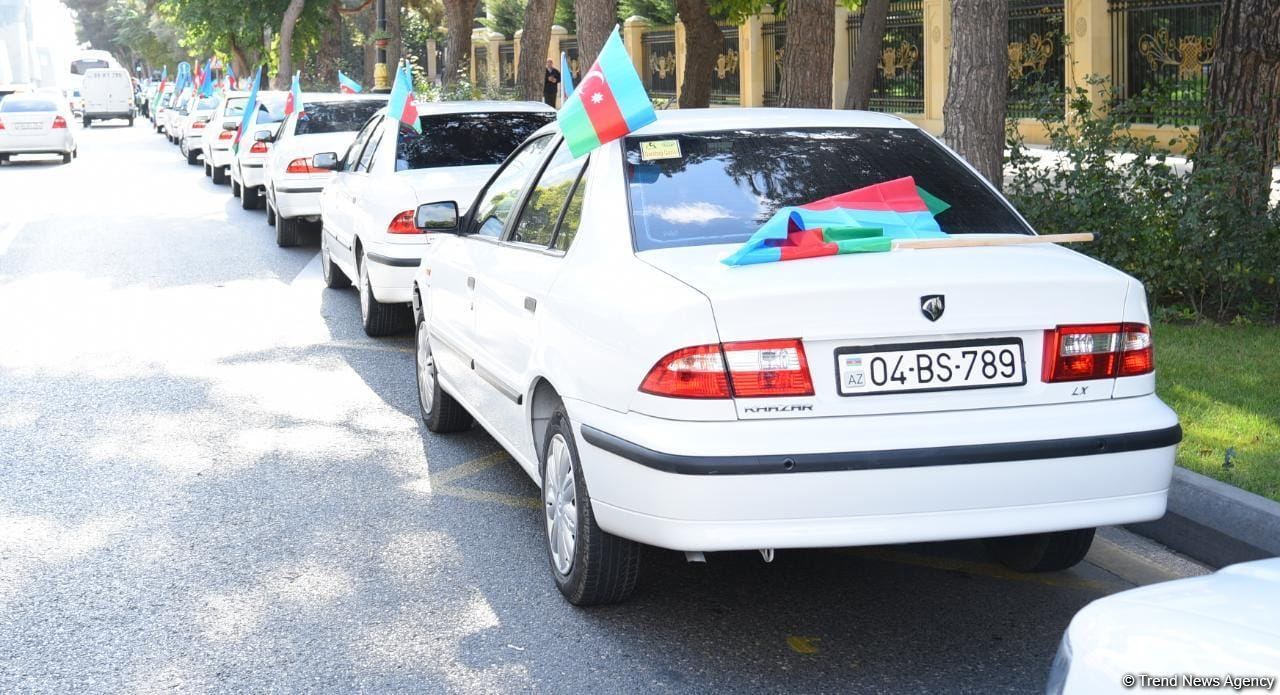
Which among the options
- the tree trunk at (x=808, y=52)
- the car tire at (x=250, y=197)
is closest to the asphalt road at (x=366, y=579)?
the tree trunk at (x=808, y=52)

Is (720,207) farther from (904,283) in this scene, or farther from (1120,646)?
(1120,646)

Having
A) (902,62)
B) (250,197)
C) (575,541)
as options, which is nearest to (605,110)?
(575,541)

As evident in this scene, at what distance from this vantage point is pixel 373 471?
→ 7375 mm

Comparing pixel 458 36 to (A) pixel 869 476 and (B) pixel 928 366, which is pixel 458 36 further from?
(A) pixel 869 476

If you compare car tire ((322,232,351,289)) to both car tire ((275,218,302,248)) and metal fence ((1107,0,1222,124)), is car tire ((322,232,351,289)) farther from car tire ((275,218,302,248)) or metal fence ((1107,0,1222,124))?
metal fence ((1107,0,1222,124))

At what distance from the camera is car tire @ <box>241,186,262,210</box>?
73.9 feet

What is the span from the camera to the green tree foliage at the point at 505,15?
195ft

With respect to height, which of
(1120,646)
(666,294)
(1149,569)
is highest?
(666,294)

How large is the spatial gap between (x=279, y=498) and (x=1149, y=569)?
350 centimetres

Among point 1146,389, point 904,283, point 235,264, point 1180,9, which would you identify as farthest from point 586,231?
point 1180,9

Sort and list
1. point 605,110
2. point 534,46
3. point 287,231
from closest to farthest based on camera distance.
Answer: point 605,110
point 287,231
point 534,46

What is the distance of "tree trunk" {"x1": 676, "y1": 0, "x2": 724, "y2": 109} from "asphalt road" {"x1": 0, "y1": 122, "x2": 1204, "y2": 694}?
19.8 m

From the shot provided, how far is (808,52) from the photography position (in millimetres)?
16938

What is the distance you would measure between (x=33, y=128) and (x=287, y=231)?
23505 mm
